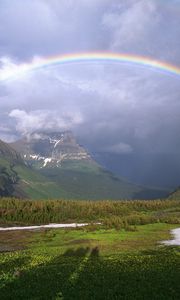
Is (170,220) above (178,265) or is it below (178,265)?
above

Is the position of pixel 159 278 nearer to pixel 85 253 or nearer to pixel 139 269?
pixel 139 269

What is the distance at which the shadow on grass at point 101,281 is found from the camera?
2922 cm

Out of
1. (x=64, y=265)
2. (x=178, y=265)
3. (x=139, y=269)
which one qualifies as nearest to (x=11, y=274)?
(x=64, y=265)

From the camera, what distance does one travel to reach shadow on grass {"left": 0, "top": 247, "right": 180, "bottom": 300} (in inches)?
1150

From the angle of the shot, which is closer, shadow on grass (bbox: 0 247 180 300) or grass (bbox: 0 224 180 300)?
shadow on grass (bbox: 0 247 180 300)

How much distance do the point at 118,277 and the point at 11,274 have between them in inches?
375

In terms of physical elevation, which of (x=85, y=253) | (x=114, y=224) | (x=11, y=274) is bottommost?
(x=11, y=274)

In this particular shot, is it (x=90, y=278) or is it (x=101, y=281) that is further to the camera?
(x=90, y=278)

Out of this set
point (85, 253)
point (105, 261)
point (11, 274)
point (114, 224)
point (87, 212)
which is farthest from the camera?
point (87, 212)

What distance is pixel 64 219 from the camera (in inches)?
6634

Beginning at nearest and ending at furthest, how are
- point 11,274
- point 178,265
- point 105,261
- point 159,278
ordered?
point 159,278 → point 11,274 → point 178,265 → point 105,261

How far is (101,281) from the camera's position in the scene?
112 ft

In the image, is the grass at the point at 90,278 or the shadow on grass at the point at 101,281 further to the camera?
the grass at the point at 90,278

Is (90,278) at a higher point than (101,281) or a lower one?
higher
